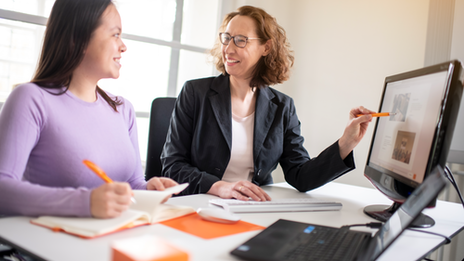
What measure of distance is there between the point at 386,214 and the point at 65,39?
44.9 inches

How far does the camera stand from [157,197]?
913 millimetres

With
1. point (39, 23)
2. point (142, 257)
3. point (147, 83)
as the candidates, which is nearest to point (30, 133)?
point (142, 257)

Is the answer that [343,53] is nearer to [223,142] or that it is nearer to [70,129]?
[223,142]

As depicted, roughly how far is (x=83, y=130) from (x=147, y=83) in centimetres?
180

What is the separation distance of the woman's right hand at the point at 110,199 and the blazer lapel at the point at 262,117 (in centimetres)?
91

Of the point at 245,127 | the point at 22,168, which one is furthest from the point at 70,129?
the point at 245,127

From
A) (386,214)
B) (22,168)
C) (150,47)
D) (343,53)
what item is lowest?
Answer: (386,214)

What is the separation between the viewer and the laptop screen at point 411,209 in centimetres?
62

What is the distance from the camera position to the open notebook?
2.54 feet

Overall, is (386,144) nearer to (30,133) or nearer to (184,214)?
(184,214)

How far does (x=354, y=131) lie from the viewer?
141 cm

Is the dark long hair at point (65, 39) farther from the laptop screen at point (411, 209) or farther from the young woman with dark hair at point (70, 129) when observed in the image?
the laptop screen at point (411, 209)

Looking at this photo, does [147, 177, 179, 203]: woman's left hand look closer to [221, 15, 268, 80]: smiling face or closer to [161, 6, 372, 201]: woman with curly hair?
[161, 6, 372, 201]: woman with curly hair

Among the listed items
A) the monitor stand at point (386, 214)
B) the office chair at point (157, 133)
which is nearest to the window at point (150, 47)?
the office chair at point (157, 133)
